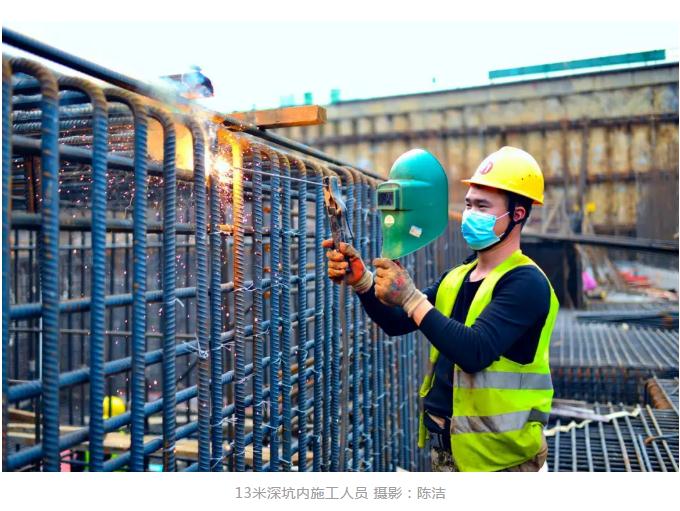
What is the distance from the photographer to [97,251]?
1.76 metres

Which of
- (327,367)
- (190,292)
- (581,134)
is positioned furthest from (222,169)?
(581,134)

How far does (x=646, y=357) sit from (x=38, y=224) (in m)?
8.15

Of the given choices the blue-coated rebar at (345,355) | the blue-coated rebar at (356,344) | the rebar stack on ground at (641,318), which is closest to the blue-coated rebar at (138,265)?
the blue-coated rebar at (345,355)

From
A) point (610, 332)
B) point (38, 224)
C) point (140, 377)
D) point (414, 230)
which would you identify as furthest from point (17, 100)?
point (610, 332)

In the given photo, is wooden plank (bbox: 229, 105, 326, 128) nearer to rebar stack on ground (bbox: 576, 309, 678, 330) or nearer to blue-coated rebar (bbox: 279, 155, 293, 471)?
blue-coated rebar (bbox: 279, 155, 293, 471)

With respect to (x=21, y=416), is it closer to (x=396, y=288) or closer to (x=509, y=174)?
(x=396, y=288)

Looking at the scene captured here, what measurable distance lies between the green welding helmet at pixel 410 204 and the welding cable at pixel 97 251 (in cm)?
122

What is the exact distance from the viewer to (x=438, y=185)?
265cm

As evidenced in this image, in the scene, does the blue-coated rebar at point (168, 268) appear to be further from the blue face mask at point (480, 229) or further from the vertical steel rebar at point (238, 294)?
the blue face mask at point (480, 229)

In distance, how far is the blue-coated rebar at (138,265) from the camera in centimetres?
190

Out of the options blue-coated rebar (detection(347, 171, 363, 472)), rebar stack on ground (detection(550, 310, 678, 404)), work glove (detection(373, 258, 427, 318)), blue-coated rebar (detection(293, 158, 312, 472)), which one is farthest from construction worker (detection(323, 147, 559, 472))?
rebar stack on ground (detection(550, 310, 678, 404))

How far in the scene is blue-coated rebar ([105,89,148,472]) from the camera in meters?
1.90

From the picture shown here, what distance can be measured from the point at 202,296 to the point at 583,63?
784 inches

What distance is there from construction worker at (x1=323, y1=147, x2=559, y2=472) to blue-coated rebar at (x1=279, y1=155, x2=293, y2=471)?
0.39 m
